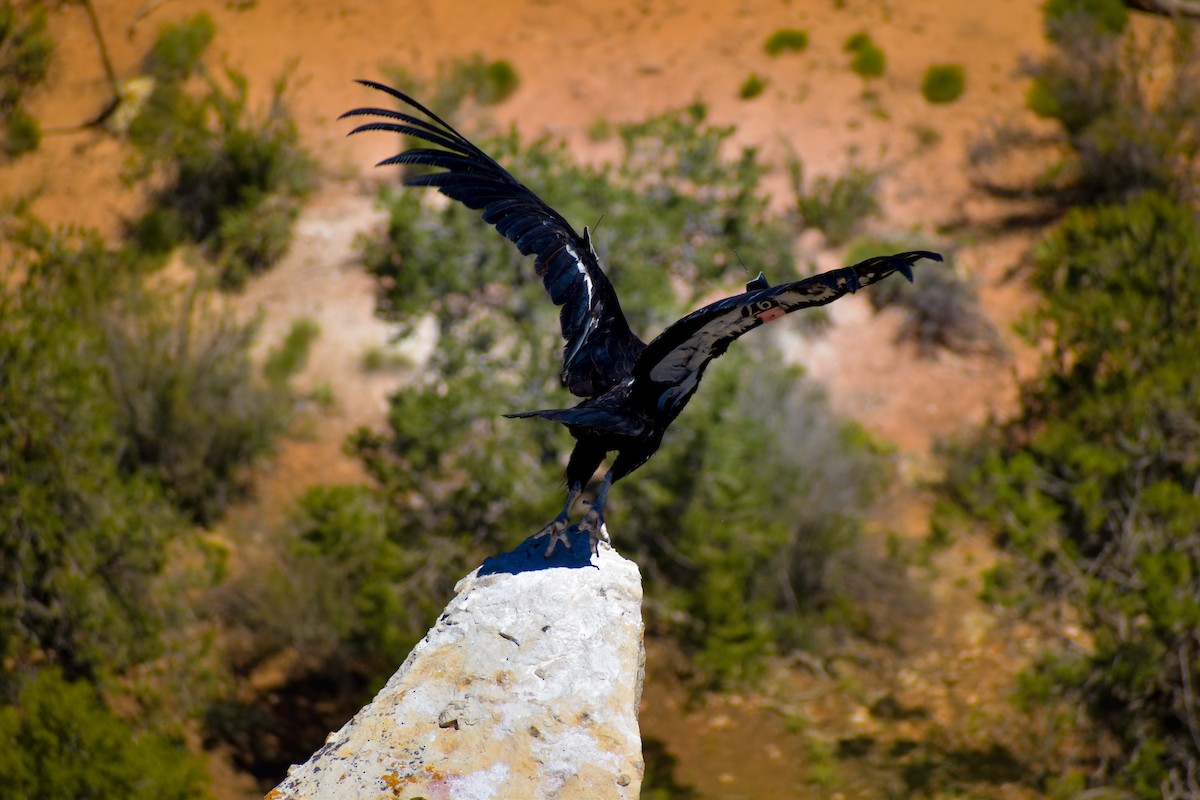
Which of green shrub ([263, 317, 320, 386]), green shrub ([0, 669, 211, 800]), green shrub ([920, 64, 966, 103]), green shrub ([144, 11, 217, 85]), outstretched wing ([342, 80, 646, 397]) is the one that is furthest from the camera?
green shrub ([144, 11, 217, 85])

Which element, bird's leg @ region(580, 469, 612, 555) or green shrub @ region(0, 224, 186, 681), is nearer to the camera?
bird's leg @ region(580, 469, 612, 555)

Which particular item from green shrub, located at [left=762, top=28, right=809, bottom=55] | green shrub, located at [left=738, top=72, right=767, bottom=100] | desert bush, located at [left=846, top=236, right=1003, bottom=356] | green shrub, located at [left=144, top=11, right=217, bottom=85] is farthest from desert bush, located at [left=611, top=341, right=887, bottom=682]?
green shrub, located at [left=144, top=11, right=217, bottom=85]

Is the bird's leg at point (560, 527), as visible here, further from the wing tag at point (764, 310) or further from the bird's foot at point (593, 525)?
the wing tag at point (764, 310)

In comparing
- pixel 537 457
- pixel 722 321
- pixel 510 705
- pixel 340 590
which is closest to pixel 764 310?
pixel 722 321

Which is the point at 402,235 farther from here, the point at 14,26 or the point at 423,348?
the point at 14,26

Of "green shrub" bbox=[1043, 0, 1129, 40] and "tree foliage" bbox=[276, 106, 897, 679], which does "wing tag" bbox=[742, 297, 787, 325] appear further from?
"green shrub" bbox=[1043, 0, 1129, 40]

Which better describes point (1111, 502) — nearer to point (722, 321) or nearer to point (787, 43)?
point (722, 321)

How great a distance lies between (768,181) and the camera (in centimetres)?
1759

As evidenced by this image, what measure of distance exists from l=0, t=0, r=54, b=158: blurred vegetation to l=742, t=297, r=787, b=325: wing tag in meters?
17.6

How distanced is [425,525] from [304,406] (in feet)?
15.8

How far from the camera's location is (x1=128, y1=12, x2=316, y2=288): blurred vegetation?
1652 cm

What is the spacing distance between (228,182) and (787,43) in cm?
910

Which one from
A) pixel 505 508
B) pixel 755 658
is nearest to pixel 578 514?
pixel 505 508

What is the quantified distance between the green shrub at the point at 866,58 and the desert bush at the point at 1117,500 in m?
6.92
